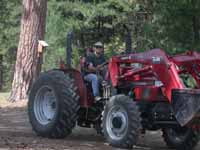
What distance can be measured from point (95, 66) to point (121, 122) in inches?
72.0

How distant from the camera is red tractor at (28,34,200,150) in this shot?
31.2ft

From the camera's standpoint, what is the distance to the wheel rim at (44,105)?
37.7ft

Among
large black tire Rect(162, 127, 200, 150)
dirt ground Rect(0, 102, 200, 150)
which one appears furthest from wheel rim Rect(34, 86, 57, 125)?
large black tire Rect(162, 127, 200, 150)

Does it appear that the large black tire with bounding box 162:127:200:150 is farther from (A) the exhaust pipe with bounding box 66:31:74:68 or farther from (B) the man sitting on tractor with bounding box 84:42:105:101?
(A) the exhaust pipe with bounding box 66:31:74:68

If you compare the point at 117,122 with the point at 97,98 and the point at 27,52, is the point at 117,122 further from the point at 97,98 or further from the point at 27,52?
the point at 27,52

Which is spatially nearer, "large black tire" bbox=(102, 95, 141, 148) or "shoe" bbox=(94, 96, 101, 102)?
"large black tire" bbox=(102, 95, 141, 148)

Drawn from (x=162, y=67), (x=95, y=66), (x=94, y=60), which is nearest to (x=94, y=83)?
(x=95, y=66)

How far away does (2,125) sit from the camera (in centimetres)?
1343

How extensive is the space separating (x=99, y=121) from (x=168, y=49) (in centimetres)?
744

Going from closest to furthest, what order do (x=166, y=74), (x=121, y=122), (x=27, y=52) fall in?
(x=166, y=74), (x=121, y=122), (x=27, y=52)

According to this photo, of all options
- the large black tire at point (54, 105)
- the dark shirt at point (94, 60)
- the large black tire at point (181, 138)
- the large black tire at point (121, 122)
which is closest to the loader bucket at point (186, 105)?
the large black tire at point (121, 122)

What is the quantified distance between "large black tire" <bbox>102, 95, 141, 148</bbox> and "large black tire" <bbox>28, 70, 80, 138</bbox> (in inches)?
35.2

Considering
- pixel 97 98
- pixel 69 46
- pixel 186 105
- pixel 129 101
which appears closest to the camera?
pixel 186 105

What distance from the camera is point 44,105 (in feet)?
38.5
